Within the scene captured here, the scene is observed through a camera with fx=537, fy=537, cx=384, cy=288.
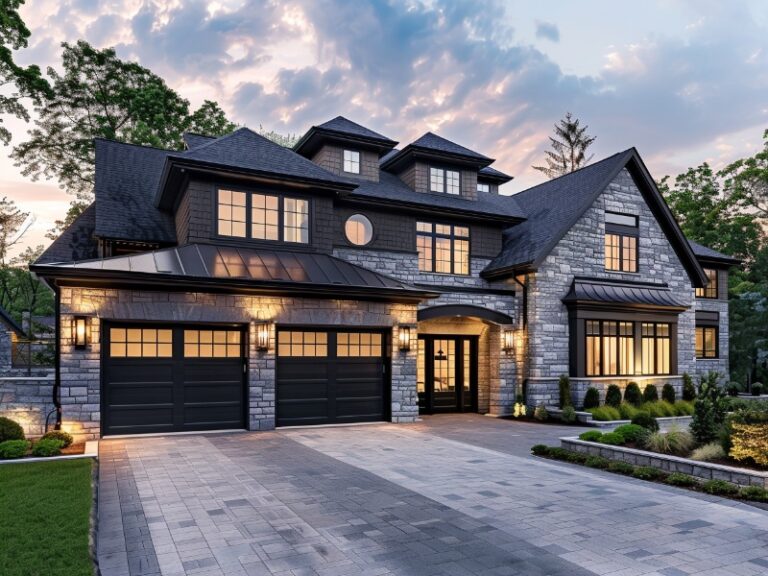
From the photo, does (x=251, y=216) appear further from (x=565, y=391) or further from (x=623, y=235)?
(x=623, y=235)

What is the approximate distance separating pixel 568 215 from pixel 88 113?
90.9ft

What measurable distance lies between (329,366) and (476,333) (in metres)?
6.29

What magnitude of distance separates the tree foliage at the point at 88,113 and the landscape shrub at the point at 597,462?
2805cm

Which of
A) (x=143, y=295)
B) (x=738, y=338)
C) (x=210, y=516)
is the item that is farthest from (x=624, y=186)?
(x=210, y=516)

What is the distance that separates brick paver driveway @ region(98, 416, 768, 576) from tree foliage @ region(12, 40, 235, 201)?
83.7 ft

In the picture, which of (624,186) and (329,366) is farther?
(624,186)

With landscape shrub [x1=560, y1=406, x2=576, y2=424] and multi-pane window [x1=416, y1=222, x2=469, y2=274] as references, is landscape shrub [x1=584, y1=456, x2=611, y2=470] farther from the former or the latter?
multi-pane window [x1=416, y1=222, x2=469, y2=274]

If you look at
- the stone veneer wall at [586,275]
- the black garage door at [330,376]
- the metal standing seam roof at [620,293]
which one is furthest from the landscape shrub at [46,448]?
the metal standing seam roof at [620,293]

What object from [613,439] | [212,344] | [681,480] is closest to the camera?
[681,480]

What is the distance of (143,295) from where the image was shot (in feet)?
41.8

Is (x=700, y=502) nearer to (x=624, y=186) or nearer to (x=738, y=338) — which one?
(x=624, y=186)

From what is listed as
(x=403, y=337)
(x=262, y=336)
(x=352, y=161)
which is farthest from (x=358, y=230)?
(x=262, y=336)

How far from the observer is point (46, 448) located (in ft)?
31.4

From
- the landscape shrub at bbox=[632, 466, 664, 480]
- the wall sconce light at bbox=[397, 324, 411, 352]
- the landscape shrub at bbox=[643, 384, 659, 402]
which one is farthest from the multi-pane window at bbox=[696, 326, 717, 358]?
the landscape shrub at bbox=[632, 466, 664, 480]
